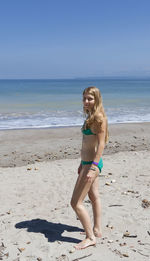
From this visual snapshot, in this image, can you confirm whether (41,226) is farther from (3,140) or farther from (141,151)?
(3,140)

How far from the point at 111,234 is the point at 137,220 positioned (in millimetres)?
640

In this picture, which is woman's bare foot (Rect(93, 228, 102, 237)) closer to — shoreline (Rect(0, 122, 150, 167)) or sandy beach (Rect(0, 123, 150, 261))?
sandy beach (Rect(0, 123, 150, 261))

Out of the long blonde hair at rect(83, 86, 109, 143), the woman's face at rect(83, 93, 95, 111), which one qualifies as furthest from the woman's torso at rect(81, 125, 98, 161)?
the woman's face at rect(83, 93, 95, 111)

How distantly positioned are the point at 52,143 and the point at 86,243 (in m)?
7.74

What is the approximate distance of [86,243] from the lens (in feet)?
13.9

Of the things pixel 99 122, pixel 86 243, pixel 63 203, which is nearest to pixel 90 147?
pixel 99 122

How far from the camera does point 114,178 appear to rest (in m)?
7.45

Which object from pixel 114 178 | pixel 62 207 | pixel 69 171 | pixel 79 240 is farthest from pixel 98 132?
pixel 69 171

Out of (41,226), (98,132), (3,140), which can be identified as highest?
(98,132)

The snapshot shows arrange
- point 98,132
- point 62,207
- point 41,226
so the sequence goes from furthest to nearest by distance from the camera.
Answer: point 62,207 < point 41,226 < point 98,132

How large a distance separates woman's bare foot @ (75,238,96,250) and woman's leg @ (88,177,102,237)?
0.31 metres

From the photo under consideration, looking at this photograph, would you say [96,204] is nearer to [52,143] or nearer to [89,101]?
[89,101]

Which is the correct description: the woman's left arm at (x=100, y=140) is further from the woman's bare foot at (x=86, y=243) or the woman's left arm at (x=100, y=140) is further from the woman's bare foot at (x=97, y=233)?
the woman's bare foot at (x=97, y=233)

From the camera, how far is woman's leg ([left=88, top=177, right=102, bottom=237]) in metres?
4.44
